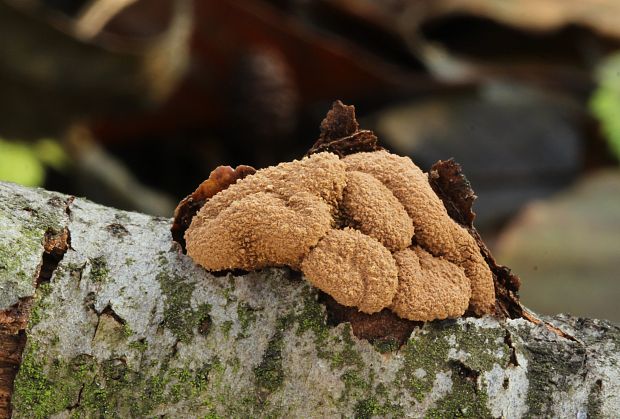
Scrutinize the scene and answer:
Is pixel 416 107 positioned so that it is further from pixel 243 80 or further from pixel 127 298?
pixel 127 298

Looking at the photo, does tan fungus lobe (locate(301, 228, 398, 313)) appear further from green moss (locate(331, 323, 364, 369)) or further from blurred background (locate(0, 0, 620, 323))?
blurred background (locate(0, 0, 620, 323))

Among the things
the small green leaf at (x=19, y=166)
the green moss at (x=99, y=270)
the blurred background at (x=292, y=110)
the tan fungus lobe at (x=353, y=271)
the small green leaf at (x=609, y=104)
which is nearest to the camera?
the tan fungus lobe at (x=353, y=271)

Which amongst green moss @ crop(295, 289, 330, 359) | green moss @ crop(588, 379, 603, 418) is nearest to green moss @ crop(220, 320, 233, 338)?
green moss @ crop(295, 289, 330, 359)

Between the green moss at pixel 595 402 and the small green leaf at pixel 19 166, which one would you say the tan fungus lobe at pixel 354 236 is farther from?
the small green leaf at pixel 19 166

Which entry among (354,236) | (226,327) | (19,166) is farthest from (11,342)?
(19,166)

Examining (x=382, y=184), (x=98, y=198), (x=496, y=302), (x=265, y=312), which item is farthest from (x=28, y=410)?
(x=98, y=198)

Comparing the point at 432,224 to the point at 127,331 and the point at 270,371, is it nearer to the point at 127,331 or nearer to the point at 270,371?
the point at 270,371

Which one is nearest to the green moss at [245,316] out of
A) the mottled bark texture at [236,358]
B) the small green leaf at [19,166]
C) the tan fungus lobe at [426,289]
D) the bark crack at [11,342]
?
the mottled bark texture at [236,358]
